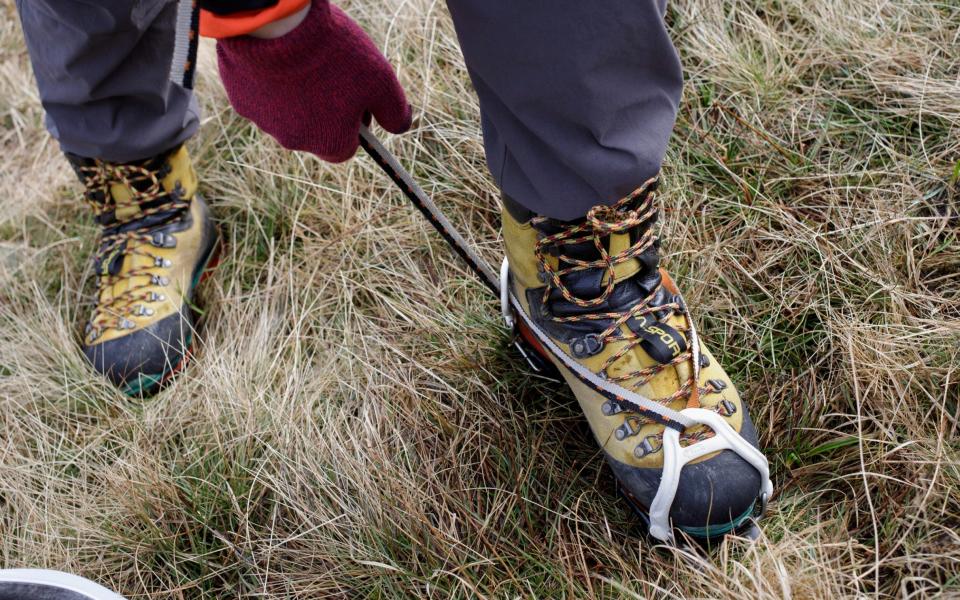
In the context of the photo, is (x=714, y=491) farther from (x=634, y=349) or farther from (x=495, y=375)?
(x=495, y=375)

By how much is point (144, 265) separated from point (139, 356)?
0.74 ft

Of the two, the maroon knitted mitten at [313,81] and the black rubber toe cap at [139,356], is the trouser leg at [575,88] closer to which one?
the maroon knitted mitten at [313,81]

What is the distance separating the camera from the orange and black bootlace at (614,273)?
3.57ft

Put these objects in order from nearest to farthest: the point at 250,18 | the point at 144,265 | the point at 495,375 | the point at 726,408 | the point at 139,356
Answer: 1. the point at 250,18
2. the point at 726,408
3. the point at 495,375
4. the point at 139,356
5. the point at 144,265

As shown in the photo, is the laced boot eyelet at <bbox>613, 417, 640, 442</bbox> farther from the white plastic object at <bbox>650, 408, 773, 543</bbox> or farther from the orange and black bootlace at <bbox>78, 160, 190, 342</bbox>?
→ the orange and black bootlace at <bbox>78, 160, 190, 342</bbox>

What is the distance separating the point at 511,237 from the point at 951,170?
34.3 inches

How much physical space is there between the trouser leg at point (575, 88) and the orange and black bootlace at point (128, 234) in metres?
0.99

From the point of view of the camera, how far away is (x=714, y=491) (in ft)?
3.47

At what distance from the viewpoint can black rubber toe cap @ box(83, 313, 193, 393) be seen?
155cm

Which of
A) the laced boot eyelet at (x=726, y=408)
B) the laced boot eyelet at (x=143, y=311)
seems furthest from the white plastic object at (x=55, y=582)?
the laced boot eyelet at (x=726, y=408)

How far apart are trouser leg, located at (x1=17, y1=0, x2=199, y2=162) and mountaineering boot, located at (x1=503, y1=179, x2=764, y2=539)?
2.13 feet

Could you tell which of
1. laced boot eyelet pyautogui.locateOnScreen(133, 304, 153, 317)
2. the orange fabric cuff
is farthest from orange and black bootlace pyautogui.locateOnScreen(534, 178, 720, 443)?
laced boot eyelet pyautogui.locateOnScreen(133, 304, 153, 317)

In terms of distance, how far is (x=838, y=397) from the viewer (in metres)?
1.19

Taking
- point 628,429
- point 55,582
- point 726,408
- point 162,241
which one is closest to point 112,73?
point 162,241
